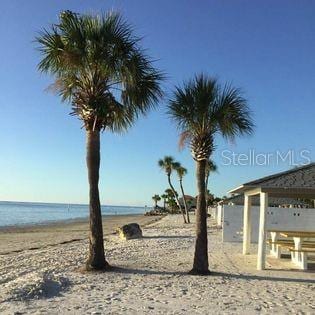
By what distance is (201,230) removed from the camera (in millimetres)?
12148

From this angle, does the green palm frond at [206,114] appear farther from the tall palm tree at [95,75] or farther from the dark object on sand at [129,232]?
the dark object on sand at [129,232]

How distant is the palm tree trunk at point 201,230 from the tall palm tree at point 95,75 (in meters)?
2.14

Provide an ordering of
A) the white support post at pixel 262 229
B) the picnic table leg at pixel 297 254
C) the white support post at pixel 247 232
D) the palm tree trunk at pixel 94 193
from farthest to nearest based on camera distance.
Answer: the white support post at pixel 247 232 → the picnic table leg at pixel 297 254 → the white support post at pixel 262 229 → the palm tree trunk at pixel 94 193

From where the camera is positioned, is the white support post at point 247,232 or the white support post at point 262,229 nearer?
the white support post at point 262,229

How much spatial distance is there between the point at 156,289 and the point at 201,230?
2.91 metres

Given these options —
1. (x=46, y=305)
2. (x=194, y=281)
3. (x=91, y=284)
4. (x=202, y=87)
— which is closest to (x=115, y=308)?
(x=46, y=305)

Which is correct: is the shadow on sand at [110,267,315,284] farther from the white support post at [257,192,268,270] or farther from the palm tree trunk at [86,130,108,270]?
the white support post at [257,192,268,270]

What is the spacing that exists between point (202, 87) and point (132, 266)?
4827 mm

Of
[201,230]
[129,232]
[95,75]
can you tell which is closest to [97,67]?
[95,75]

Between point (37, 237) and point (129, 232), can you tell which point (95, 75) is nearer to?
point (129, 232)

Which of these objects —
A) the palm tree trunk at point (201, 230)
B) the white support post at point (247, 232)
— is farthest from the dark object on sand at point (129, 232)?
the palm tree trunk at point (201, 230)

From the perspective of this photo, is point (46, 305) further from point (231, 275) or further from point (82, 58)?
point (82, 58)

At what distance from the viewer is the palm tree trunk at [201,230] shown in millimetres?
11789

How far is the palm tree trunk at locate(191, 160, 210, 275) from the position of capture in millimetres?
Answer: 11789
